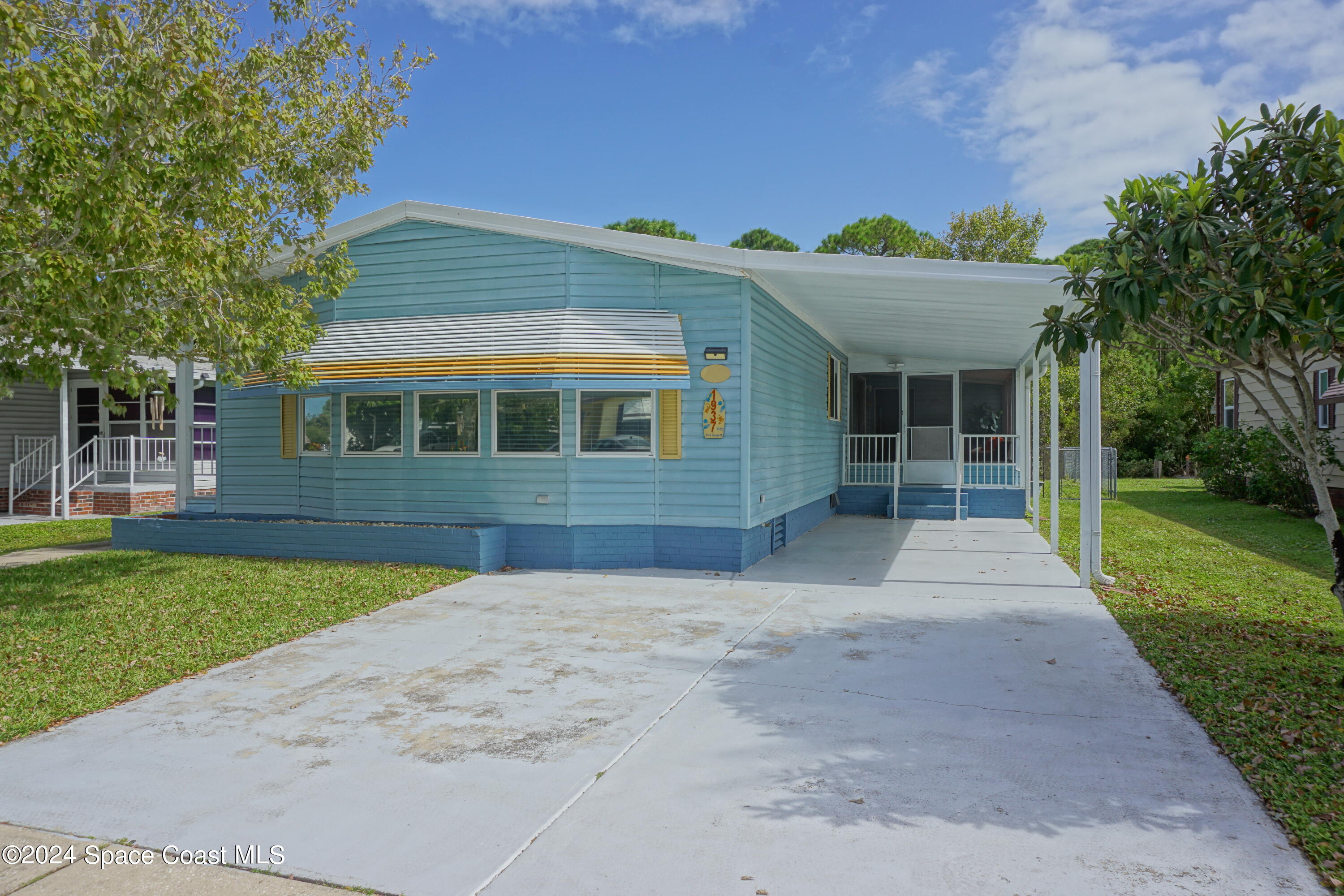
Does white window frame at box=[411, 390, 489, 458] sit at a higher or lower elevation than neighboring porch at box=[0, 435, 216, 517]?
higher

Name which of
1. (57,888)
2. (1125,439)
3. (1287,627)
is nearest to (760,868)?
(57,888)

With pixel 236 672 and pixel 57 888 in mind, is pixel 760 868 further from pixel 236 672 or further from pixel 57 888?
pixel 236 672

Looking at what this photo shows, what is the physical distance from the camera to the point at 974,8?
1014 centimetres

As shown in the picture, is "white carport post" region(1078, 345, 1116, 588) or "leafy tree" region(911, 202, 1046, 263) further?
"leafy tree" region(911, 202, 1046, 263)

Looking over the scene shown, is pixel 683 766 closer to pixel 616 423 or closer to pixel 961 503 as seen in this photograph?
pixel 616 423

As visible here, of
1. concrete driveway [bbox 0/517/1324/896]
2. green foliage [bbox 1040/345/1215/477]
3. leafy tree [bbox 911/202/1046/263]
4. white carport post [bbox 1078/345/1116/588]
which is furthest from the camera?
green foliage [bbox 1040/345/1215/477]

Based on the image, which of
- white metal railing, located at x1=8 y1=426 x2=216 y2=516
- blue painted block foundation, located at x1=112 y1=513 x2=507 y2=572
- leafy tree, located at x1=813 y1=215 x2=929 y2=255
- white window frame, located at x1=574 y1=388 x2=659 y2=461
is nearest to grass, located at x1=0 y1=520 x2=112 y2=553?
white metal railing, located at x1=8 y1=426 x2=216 y2=516

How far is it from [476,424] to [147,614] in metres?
4.03

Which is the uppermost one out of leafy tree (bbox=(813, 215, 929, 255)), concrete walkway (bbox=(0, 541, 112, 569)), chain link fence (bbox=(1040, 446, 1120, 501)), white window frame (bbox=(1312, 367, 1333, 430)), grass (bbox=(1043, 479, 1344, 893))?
leafy tree (bbox=(813, 215, 929, 255))

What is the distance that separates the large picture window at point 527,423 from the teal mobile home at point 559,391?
0.08ft

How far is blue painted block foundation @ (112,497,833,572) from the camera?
30.9 feet

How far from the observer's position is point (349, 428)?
35.3ft

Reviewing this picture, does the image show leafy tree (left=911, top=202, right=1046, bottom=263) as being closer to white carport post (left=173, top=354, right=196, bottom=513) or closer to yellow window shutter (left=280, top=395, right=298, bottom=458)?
yellow window shutter (left=280, top=395, right=298, bottom=458)

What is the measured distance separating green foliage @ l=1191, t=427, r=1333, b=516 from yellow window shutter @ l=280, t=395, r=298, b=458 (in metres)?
14.8
